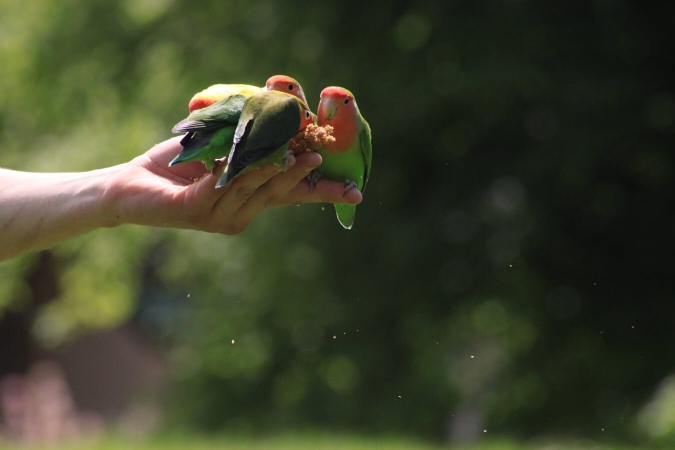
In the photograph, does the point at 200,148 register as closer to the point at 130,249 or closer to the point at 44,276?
the point at 130,249

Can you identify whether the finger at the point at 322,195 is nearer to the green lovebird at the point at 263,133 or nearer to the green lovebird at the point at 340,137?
the green lovebird at the point at 340,137

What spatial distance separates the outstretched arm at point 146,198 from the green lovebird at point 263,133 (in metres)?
0.05

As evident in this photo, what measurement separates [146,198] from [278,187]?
356 mm

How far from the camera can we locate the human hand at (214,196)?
2.10 meters

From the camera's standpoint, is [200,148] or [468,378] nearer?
[200,148]

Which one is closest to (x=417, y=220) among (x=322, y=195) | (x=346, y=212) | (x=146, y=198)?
(x=346, y=212)

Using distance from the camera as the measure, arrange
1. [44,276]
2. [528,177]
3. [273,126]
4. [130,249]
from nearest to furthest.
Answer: [273,126]
[528,177]
[130,249]
[44,276]

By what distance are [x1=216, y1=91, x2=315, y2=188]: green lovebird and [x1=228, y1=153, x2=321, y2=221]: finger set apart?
0.04m

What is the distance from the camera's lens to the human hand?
210cm

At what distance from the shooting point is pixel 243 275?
7.19m

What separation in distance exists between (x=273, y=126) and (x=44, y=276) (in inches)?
427

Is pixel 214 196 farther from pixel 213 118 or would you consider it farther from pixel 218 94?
pixel 218 94

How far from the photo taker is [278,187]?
7.00 ft

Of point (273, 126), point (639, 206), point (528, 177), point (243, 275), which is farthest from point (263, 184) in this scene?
point (243, 275)
